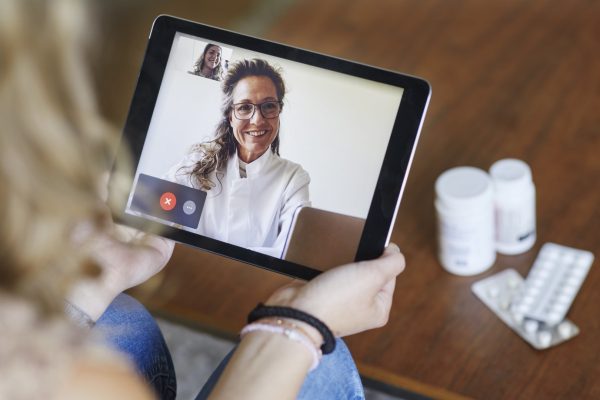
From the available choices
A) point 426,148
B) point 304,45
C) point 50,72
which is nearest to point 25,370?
point 50,72

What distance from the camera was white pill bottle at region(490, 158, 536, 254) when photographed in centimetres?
93

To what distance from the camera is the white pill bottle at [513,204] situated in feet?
3.05

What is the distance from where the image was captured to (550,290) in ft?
3.08

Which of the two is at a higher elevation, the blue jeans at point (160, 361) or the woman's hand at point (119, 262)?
the woman's hand at point (119, 262)

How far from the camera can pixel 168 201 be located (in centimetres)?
89

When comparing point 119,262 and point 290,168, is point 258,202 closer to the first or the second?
point 290,168

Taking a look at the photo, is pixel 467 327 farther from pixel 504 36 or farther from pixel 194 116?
pixel 504 36

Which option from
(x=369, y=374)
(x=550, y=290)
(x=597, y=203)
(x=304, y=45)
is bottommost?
(x=369, y=374)

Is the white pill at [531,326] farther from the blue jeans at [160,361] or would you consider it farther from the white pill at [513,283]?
the blue jeans at [160,361]

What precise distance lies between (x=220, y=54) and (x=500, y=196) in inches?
14.6

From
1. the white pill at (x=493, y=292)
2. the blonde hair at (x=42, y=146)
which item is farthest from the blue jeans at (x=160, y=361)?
the blonde hair at (x=42, y=146)

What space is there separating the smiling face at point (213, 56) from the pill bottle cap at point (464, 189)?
296mm

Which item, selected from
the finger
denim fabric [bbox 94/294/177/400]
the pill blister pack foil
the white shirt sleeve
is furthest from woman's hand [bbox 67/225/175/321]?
the pill blister pack foil

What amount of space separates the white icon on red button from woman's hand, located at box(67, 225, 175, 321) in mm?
49
